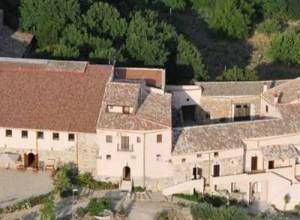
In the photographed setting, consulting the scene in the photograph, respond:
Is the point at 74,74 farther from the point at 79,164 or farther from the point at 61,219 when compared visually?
the point at 61,219

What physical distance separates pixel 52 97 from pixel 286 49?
26.7 metres

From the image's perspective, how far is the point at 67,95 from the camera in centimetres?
5741

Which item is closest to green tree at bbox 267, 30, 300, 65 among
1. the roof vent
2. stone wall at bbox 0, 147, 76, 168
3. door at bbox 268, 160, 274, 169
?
door at bbox 268, 160, 274, 169

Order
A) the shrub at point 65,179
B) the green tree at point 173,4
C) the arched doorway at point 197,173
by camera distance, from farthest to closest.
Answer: the green tree at point 173,4
the arched doorway at point 197,173
the shrub at point 65,179

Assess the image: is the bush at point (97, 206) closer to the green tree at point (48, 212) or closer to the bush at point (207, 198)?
the green tree at point (48, 212)

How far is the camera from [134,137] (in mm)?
54469

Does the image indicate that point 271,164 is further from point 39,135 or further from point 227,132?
point 39,135

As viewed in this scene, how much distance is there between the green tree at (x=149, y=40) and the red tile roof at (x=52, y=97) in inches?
355

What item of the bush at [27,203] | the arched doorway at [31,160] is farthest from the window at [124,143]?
the arched doorway at [31,160]

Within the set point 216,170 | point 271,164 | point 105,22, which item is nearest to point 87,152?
point 216,170

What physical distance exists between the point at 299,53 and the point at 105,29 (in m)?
15.5

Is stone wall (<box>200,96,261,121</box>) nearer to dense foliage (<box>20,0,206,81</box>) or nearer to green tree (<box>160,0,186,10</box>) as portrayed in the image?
dense foliage (<box>20,0,206,81</box>)

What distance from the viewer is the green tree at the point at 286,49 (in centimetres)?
7888

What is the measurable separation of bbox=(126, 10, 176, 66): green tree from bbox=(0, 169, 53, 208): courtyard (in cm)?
1430
